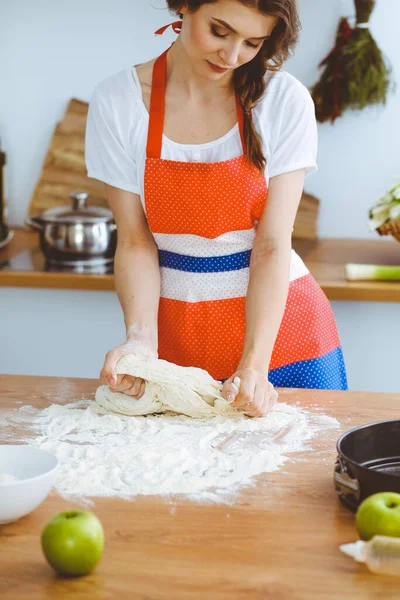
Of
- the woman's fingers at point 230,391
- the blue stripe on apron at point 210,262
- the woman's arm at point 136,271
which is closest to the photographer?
the woman's fingers at point 230,391

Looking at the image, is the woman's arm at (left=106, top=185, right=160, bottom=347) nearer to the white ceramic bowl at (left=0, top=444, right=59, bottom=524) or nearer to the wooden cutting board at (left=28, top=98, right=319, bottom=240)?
the white ceramic bowl at (left=0, top=444, right=59, bottom=524)

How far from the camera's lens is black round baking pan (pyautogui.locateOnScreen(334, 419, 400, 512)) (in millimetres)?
1071

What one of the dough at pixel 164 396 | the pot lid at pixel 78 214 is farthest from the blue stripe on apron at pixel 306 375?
the pot lid at pixel 78 214

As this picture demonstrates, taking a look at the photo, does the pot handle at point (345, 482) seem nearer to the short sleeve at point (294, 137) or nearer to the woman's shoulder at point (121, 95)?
the short sleeve at point (294, 137)

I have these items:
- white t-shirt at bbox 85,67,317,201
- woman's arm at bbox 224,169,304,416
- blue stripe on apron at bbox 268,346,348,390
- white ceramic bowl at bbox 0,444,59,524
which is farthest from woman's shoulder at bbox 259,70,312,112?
white ceramic bowl at bbox 0,444,59,524

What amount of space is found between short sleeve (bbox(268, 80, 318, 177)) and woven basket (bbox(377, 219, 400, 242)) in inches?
35.5

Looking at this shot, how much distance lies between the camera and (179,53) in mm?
1742

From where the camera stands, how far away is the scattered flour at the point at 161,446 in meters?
1.19

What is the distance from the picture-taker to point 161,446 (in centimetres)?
133

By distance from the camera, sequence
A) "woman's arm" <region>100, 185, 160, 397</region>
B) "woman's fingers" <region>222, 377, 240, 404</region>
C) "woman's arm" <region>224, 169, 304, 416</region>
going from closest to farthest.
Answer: "woman's fingers" <region>222, 377, 240, 404</region> → "woman's arm" <region>224, 169, 304, 416</region> → "woman's arm" <region>100, 185, 160, 397</region>

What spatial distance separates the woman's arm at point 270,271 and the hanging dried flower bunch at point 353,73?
4.06 feet

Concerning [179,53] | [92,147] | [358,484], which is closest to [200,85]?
[179,53]

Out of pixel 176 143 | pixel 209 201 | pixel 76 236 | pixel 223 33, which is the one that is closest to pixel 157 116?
pixel 176 143

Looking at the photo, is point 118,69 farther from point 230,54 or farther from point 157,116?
point 230,54
